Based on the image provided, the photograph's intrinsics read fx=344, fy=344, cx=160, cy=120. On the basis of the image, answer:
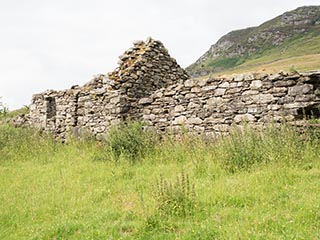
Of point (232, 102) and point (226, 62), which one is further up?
point (226, 62)

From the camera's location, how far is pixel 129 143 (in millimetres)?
9203

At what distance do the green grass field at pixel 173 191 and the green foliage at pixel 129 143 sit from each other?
0.10ft

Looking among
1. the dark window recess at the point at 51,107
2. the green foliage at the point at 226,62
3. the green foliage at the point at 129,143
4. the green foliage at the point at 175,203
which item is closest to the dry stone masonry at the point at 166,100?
the dark window recess at the point at 51,107

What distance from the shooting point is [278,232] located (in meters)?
3.92

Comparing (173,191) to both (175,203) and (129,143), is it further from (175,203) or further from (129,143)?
(129,143)

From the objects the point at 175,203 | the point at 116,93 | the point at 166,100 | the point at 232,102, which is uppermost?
the point at 116,93

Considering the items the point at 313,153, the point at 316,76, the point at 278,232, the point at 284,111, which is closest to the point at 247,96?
the point at 284,111

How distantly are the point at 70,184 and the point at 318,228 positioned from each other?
482cm

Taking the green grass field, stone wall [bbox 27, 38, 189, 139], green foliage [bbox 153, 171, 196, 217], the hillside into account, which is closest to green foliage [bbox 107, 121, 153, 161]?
the green grass field

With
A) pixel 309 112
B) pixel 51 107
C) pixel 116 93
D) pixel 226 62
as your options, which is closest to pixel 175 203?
pixel 309 112

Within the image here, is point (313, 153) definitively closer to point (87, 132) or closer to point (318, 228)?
point (318, 228)

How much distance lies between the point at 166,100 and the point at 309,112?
437cm

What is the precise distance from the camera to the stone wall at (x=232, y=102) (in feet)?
25.9

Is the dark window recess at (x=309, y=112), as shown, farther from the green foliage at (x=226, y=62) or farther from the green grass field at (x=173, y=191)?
the green foliage at (x=226, y=62)
